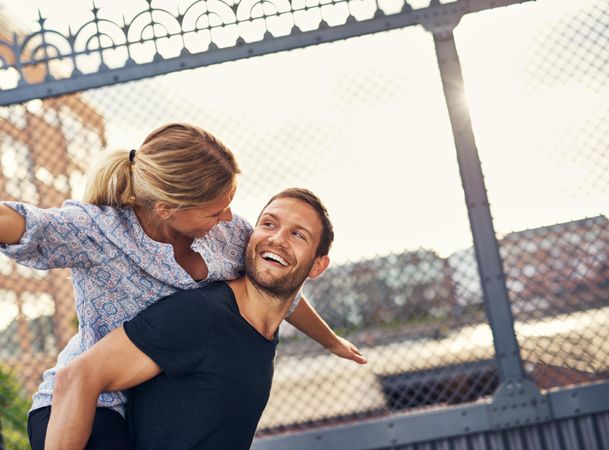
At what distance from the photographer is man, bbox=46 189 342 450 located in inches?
85.7

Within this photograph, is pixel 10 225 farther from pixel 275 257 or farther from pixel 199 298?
pixel 275 257

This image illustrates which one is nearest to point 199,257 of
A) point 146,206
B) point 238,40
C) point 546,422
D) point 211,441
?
point 146,206

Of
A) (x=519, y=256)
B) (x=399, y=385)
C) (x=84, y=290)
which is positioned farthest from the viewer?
(x=399, y=385)

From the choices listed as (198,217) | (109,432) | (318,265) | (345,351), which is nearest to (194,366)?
(109,432)

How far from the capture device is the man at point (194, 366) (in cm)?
218

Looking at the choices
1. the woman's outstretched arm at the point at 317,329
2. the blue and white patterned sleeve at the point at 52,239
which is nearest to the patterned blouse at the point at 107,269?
the blue and white patterned sleeve at the point at 52,239

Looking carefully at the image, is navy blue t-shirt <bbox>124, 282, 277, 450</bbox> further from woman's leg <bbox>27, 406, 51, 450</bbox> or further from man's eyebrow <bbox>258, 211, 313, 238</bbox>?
man's eyebrow <bbox>258, 211, 313, 238</bbox>

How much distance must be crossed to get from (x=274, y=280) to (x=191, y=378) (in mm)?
460

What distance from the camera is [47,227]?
209 cm

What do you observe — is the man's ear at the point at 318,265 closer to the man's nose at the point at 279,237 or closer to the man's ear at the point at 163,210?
the man's nose at the point at 279,237

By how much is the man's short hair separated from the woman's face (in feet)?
1.30

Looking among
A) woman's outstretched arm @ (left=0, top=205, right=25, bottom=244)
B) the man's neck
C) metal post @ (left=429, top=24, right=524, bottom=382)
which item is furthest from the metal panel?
woman's outstretched arm @ (left=0, top=205, right=25, bottom=244)

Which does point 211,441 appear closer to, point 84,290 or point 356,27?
point 84,290

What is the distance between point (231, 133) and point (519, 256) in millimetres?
2070
